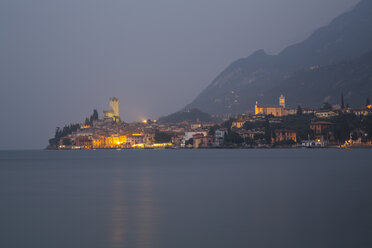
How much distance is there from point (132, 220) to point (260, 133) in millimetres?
105094

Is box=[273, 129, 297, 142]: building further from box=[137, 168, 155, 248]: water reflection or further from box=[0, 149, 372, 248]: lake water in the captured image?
box=[137, 168, 155, 248]: water reflection

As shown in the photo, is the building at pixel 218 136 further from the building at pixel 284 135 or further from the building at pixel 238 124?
the building at pixel 284 135

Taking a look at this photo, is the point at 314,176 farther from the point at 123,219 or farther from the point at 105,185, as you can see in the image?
the point at 123,219

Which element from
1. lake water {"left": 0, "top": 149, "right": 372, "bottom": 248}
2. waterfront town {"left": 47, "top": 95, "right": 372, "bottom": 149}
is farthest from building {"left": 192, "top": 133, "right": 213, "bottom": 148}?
lake water {"left": 0, "top": 149, "right": 372, "bottom": 248}

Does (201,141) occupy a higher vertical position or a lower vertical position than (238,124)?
lower

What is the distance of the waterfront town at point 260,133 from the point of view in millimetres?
106688

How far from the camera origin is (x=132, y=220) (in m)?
18.1

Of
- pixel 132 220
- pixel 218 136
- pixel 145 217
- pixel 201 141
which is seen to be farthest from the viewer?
pixel 201 141

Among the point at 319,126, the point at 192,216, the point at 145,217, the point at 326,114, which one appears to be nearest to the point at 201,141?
the point at 326,114

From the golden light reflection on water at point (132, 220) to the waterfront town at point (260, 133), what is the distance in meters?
81.4

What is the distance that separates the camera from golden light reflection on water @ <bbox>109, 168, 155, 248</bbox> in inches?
571

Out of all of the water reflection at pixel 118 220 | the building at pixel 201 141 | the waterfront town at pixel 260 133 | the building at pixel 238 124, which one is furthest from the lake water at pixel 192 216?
the building at pixel 238 124

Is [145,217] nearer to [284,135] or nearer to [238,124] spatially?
[284,135]

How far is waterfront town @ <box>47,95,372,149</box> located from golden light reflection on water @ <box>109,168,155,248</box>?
81.4 m
